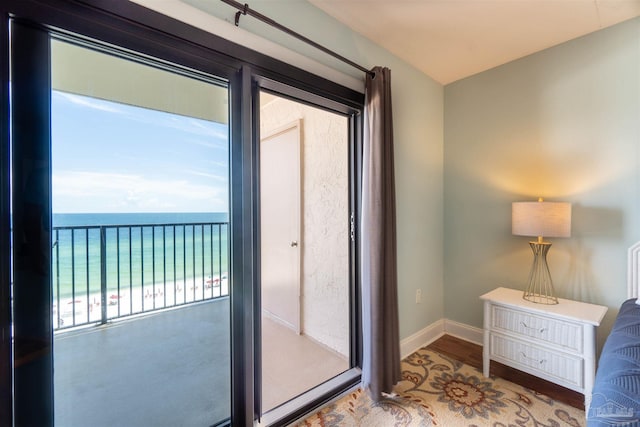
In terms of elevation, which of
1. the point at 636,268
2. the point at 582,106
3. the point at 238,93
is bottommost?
the point at 636,268

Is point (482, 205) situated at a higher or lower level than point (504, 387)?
higher

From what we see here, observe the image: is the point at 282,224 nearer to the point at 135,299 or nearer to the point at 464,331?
the point at 135,299

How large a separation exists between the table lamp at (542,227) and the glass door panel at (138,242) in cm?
187

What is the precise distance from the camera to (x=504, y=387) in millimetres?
1830

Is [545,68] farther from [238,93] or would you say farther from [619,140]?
[238,93]

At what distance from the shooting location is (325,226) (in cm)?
236

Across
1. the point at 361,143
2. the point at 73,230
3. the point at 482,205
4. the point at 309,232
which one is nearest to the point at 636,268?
the point at 482,205

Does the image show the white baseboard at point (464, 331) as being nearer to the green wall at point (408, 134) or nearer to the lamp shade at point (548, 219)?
the green wall at point (408, 134)

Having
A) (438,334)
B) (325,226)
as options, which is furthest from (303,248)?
(438,334)

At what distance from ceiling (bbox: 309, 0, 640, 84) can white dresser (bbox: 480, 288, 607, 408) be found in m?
1.84

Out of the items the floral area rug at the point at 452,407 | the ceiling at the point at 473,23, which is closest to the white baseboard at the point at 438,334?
the floral area rug at the point at 452,407

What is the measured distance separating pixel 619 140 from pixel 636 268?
825 mm

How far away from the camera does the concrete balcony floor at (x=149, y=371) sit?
108 cm

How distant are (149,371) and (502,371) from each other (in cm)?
231
